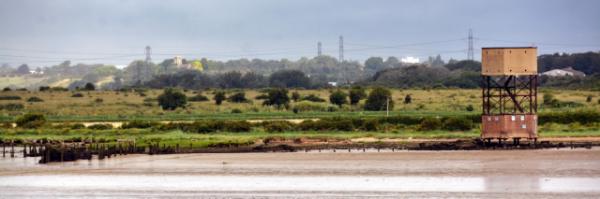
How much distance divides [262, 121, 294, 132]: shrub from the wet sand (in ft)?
45.1

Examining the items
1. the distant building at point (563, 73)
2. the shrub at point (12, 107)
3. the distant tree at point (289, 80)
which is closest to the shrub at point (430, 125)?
the shrub at point (12, 107)

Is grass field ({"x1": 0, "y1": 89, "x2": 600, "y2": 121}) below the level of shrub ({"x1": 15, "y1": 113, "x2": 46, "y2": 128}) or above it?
above

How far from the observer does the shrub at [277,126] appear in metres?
66.9

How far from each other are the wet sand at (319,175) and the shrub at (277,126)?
13.8 metres

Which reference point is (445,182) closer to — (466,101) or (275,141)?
(275,141)

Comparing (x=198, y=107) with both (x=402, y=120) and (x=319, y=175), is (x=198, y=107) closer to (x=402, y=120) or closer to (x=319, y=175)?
(x=402, y=120)

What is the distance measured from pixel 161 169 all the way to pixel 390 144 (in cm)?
1514

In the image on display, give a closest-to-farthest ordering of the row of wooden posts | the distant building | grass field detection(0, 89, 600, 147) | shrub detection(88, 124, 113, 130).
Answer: the row of wooden posts < grass field detection(0, 89, 600, 147) < shrub detection(88, 124, 113, 130) < the distant building

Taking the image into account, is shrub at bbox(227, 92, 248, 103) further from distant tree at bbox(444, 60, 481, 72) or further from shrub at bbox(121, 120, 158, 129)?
distant tree at bbox(444, 60, 481, 72)

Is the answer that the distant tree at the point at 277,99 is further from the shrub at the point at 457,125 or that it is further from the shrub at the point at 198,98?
the shrub at the point at 457,125

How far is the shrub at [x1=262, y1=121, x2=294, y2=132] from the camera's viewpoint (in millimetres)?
66938

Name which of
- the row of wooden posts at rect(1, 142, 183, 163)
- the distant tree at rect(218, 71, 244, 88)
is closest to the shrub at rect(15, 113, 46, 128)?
the row of wooden posts at rect(1, 142, 183, 163)

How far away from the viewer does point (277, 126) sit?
6750cm

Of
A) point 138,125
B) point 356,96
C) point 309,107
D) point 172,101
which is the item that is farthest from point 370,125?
point 172,101
